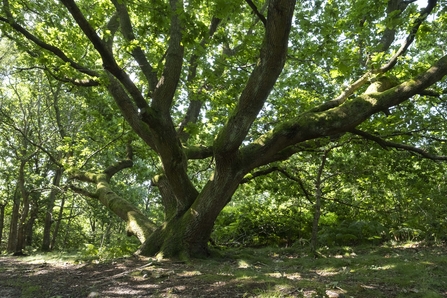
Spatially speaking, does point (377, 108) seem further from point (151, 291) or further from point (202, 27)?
point (151, 291)

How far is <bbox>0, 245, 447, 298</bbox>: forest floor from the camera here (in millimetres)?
3707

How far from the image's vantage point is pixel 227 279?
432cm

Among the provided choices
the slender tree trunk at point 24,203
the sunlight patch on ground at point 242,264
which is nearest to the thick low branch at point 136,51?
the sunlight patch on ground at point 242,264

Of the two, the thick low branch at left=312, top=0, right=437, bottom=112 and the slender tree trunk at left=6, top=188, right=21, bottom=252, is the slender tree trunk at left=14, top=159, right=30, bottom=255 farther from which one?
the thick low branch at left=312, top=0, right=437, bottom=112

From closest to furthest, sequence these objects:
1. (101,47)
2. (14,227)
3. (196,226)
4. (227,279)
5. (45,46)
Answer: (227,279) → (101,47) → (45,46) → (196,226) → (14,227)

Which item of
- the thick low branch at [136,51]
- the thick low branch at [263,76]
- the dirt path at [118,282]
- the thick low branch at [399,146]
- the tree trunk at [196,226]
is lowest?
the dirt path at [118,282]

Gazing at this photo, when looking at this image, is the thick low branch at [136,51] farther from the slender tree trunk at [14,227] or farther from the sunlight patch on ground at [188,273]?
the slender tree trunk at [14,227]

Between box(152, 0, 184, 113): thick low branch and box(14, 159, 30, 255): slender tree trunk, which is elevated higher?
box(152, 0, 184, 113): thick low branch

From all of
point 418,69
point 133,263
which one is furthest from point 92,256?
point 418,69

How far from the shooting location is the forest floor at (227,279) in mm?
3707

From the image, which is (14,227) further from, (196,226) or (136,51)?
(196,226)

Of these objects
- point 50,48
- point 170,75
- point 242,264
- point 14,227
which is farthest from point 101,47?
point 14,227

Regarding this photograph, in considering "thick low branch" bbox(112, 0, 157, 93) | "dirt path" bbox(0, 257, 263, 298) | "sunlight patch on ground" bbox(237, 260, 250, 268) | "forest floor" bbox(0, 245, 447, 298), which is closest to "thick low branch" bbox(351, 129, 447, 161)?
"forest floor" bbox(0, 245, 447, 298)

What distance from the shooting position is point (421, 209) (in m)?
8.94
